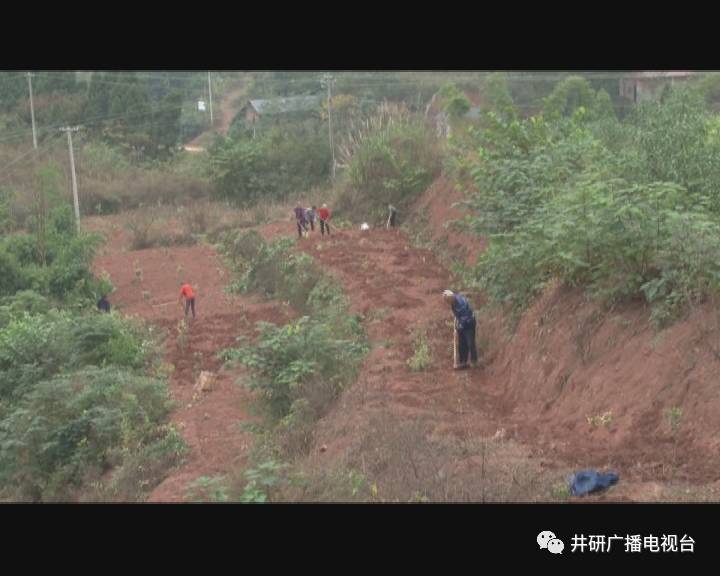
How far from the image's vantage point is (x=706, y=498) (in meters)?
5.27

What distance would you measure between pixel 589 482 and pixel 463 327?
4660 mm

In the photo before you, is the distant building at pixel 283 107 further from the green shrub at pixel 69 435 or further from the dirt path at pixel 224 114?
the green shrub at pixel 69 435

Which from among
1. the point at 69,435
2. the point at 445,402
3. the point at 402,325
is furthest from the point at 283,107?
the point at 445,402

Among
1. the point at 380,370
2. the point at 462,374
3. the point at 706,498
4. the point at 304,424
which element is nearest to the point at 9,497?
the point at 304,424

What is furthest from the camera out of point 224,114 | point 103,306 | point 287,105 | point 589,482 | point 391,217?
point 224,114

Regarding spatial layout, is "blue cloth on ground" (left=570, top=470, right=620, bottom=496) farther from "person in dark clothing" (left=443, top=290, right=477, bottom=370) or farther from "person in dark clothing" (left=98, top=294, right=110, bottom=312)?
"person in dark clothing" (left=98, top=294, right=110, bottom=312)

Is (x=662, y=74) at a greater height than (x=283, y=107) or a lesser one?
greater

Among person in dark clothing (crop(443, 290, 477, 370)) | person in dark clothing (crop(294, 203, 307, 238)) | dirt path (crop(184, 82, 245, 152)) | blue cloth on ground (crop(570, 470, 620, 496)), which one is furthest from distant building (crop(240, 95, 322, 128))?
blue cloth on ground (crop(570, 470, 620, 496))

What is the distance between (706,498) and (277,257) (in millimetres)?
15039

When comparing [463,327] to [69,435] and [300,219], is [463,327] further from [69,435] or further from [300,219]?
[300,219]

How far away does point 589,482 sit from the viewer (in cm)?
586

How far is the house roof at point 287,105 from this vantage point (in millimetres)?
42222

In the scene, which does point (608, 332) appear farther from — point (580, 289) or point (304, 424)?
point (304, 424)

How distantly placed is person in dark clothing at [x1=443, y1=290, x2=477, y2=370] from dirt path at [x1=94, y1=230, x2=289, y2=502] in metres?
2.82
